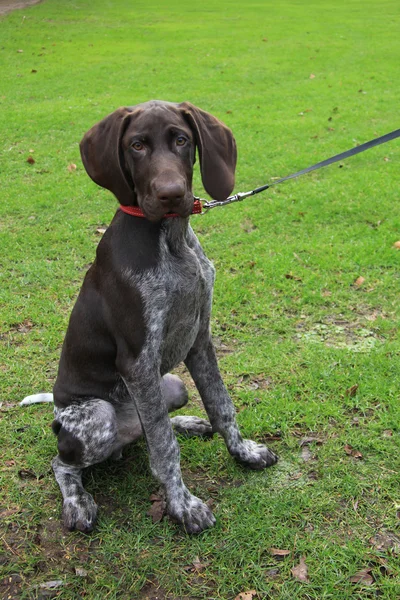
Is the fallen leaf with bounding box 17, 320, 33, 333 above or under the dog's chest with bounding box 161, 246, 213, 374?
under

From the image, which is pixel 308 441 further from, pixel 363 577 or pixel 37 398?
pixel 37 398

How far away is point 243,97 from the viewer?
13.0 m

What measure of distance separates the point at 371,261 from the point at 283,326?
4.83ft

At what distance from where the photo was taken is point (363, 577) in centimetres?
296

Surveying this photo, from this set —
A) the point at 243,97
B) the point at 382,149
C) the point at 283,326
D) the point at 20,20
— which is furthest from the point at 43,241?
the point at 20,20

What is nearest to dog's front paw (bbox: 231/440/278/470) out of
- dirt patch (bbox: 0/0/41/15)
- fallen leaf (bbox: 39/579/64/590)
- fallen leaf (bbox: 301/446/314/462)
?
fallen leaf (bbox: 301/446/314/462)

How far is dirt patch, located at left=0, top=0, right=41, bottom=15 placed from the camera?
25.3 metres

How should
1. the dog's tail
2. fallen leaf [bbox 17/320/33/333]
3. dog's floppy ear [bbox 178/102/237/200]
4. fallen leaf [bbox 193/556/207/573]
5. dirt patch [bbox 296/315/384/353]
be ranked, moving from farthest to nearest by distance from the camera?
fallen leaf [bbox 17/320/33/333] → dirt patch [bbox 296/315/384/353] → the dog's tail → fallen leaf [bbox 193/556/207/573] → dog's floppy ear [bbox 178/102/237/200]

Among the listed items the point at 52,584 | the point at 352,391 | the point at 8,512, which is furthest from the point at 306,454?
the point at 8,512

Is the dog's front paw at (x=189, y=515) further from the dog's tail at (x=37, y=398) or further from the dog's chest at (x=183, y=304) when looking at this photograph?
the dog's tail at (x=37, y=398)

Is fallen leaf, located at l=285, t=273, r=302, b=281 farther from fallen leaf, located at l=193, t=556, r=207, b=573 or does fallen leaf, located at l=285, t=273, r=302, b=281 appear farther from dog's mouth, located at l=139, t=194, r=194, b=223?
fallen leaf, located at l=193, t=556, r=207, b=573

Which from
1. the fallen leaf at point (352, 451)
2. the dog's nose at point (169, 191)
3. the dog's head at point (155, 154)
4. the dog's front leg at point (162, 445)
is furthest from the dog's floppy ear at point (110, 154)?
the fallen leaf at point (352, 451)

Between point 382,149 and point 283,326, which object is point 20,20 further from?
point 283,326

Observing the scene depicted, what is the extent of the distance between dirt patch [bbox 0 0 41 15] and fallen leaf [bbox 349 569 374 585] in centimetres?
2681
